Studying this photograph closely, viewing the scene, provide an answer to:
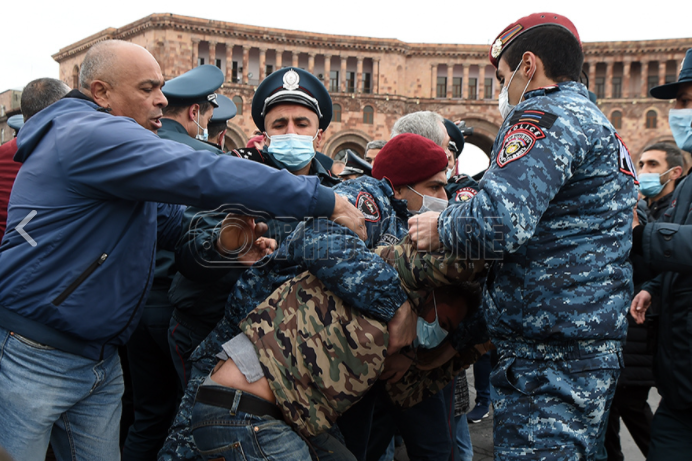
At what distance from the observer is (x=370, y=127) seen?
1551 inches

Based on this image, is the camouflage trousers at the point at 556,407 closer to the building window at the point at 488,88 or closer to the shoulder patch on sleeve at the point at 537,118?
the shoulder patch on sleeve at the point at 537,118

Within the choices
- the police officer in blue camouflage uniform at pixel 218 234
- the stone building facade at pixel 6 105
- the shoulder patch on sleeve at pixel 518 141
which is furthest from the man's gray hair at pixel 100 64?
the stone building facade at pixel 6 105

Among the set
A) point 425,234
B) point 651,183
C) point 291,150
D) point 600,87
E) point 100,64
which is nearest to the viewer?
point 425,234

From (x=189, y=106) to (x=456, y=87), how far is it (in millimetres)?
42063

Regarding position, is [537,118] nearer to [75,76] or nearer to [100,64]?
[100,64]

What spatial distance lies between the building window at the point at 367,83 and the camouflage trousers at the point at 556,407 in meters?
41.0

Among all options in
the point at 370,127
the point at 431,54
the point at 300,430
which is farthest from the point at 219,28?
the point at 300,430

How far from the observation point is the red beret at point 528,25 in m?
2.25

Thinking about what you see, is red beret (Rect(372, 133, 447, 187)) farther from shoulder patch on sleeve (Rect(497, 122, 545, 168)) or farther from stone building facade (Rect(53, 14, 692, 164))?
stone building facade (Rect(53, 14, 692, 164))

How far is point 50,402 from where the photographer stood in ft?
7.07

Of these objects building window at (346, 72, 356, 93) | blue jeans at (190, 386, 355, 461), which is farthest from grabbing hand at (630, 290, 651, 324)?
building window at (346, 72, 356, 93)

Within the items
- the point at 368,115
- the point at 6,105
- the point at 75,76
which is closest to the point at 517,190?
the point at 368,115

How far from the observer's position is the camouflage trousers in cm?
198

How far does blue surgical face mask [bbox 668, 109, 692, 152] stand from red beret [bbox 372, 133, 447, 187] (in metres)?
1.47
